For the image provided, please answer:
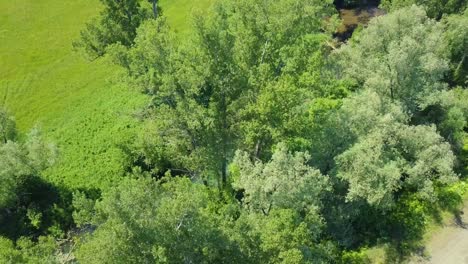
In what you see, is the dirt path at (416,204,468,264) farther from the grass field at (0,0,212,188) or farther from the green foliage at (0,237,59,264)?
the grass field at (0,0,212,188)

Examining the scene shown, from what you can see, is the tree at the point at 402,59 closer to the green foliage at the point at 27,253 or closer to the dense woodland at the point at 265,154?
the dense woodland at the point at 265,154

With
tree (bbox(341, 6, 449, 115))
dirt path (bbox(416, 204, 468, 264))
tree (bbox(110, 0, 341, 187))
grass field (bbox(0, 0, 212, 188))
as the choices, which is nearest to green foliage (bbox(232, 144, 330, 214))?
tree (bbox(110, 0, 341, 187))

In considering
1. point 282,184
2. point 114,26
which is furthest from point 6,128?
point 282,184

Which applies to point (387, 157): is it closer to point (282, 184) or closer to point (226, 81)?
point (282, 184)

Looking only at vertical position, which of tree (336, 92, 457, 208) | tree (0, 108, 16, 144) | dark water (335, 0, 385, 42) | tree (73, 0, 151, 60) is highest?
tree (73, 0, 151, 60)

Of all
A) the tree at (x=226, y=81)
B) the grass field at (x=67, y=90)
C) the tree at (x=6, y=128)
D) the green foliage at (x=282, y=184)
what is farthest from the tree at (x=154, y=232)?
the grass field at (x=67, y=90)

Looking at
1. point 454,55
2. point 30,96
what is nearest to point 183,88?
point 30,96

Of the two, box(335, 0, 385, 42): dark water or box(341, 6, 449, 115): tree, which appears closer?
box(341, 6, 449, 115): tree
